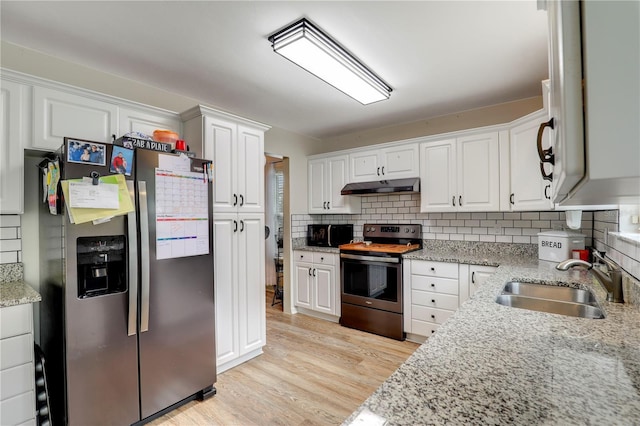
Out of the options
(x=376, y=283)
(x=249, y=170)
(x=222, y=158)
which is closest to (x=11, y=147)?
(x=222, y=158)

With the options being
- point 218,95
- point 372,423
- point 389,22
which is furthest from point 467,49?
point 372,423

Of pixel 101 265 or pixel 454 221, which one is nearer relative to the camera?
pixel 101 265

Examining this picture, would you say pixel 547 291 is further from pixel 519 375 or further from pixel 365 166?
pixel 365 166

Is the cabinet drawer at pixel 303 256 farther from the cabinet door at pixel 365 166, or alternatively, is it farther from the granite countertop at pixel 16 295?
the granite countertop at pixel 16 295

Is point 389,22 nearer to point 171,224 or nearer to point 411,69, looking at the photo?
point 411,69

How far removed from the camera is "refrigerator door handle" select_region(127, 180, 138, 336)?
1.77 metres

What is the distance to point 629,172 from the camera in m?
0.33

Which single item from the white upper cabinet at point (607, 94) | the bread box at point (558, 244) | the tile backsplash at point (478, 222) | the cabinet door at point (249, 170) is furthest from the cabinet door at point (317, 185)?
the white upper cabinet at point (607, 94)

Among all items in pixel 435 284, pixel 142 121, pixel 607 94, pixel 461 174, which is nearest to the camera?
pixel 607 94

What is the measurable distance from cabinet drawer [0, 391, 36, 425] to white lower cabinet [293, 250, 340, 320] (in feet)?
8.66

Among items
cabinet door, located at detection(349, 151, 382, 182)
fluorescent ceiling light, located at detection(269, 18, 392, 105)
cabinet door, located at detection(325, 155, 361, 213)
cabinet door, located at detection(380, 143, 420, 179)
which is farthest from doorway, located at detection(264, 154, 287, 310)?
fluorescent ceiling light, located at detection(269, 18, 392, 105)

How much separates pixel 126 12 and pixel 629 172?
7.31 ft

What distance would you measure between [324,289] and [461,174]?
6.68 feet

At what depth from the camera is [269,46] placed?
6.56 feet
